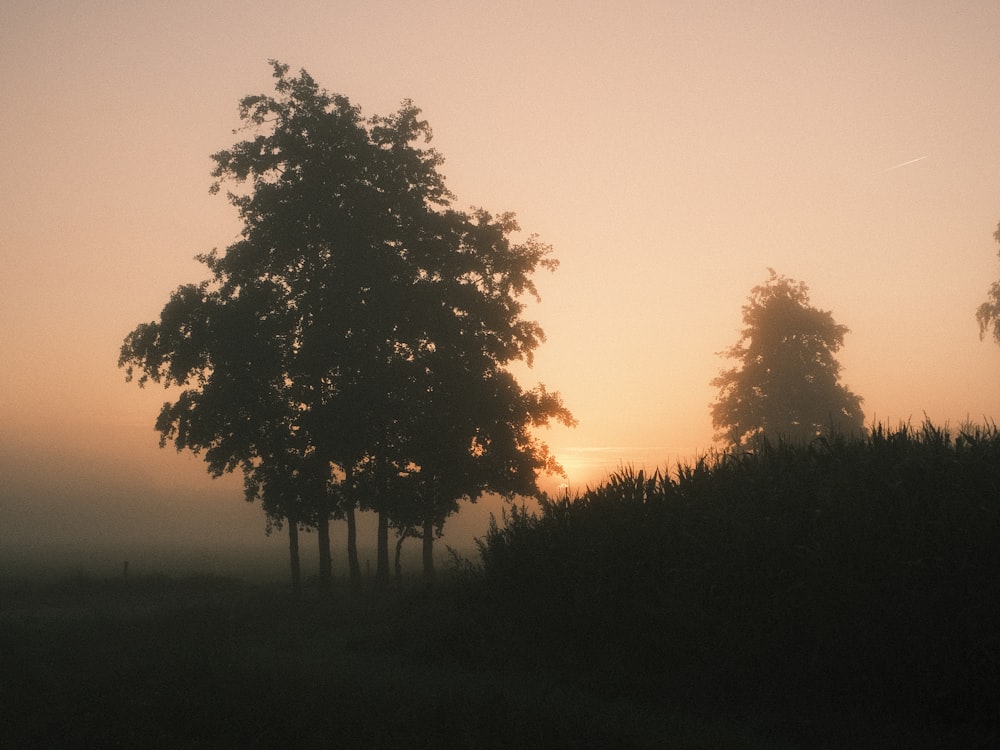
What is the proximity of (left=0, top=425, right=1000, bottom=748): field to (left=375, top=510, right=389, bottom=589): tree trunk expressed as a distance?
15.5 m

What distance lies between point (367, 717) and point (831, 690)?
23.6 ft

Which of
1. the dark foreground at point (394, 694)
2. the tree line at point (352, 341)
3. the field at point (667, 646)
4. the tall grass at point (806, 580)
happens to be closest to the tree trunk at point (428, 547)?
the tree line at point (352, 341)

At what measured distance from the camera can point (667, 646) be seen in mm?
15867

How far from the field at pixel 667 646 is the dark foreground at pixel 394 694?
0.05m

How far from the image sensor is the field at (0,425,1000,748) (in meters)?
12.4

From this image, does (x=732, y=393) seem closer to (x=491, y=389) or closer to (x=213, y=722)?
(x=491, y=389)

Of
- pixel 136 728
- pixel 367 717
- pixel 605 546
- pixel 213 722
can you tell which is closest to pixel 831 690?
pixel 605 546

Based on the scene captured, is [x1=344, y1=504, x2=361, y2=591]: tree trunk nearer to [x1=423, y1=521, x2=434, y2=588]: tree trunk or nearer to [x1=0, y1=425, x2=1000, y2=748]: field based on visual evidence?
[x1=423, y1=521, x2=434, y2=588]: tree trunk

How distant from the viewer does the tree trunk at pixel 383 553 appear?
36.4 metres

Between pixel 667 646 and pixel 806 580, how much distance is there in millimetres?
2896

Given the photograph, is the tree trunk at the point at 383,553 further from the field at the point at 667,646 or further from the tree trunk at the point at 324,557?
the field at the point at 667,646

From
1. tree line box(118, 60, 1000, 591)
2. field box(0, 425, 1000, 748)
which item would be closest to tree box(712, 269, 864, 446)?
tree line box(118, 60, 1000, 591)

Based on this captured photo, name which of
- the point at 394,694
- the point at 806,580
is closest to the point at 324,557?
the point at 394,694

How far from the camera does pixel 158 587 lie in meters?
40.5
